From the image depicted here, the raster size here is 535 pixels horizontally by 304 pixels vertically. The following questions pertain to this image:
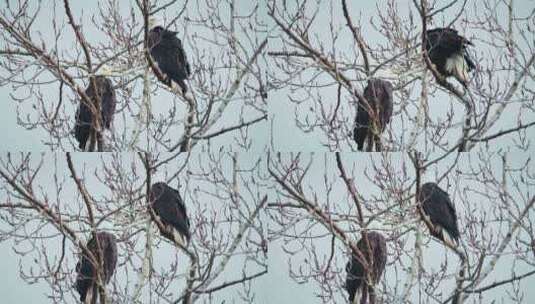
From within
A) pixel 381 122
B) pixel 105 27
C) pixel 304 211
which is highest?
pixel 105 27

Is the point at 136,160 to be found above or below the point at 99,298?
above

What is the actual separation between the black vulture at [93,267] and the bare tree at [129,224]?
0.06ft

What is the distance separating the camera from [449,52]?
3.51 m

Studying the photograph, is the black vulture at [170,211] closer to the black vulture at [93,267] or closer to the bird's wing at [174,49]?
the black vulture at [93,267]

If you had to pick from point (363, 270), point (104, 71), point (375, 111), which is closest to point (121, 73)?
point (104, 71)

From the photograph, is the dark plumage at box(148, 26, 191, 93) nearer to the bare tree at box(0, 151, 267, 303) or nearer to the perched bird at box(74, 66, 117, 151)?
the perched bird at box(74, 66, 117, 151)

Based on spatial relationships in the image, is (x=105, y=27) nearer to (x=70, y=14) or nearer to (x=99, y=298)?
(x=70, y=14)

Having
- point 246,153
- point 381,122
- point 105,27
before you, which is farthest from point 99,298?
point 381,122

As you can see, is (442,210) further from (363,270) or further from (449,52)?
(449,52)

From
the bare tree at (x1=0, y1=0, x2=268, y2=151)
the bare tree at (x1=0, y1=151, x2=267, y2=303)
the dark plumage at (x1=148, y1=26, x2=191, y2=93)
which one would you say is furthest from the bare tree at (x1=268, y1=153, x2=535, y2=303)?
the dark plumage at (x1=148, y1=26, x2=191, y2=93)

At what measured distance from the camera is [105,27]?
11.3 ft

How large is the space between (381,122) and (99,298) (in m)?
1.16

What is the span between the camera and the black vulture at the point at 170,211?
345cm

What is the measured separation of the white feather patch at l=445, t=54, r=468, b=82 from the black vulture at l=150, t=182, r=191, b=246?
1068 millimetres
